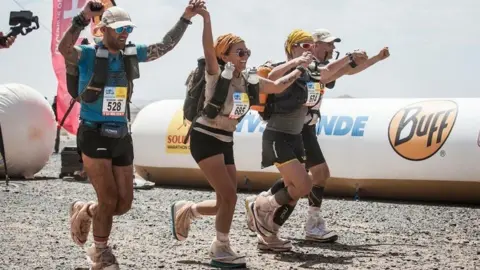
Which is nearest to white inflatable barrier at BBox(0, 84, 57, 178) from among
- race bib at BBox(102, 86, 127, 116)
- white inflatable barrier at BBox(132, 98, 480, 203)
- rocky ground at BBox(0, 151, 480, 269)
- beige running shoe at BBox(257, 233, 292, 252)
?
rocky ground at BBox(0, 151, 480, 269)

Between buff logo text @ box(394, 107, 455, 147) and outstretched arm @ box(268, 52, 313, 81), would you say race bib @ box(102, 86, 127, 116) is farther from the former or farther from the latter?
buff logo text @ box(394, 107, 455, 147)

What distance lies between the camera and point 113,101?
599 cm

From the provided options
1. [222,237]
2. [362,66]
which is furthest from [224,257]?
[362,66]

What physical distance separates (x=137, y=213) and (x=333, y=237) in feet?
10.3

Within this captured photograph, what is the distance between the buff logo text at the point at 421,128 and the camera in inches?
461

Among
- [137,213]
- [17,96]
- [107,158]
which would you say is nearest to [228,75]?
[107,158]

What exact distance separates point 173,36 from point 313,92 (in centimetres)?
206

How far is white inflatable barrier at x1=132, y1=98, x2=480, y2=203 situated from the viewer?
455 inches

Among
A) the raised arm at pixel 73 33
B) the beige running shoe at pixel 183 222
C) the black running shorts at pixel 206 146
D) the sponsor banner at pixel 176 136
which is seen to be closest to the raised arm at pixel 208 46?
the black running shorts at pixel 206 146

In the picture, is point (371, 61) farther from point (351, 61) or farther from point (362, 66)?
point (351, 61)

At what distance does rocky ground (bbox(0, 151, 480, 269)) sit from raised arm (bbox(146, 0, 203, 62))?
5.54ft

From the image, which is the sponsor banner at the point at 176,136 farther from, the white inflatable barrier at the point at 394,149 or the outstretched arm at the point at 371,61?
the outstretched arm at the point at 371,61

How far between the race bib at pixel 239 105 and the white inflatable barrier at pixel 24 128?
9.45 meters

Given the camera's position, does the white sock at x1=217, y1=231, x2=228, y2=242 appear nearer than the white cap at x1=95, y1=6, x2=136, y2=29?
No
